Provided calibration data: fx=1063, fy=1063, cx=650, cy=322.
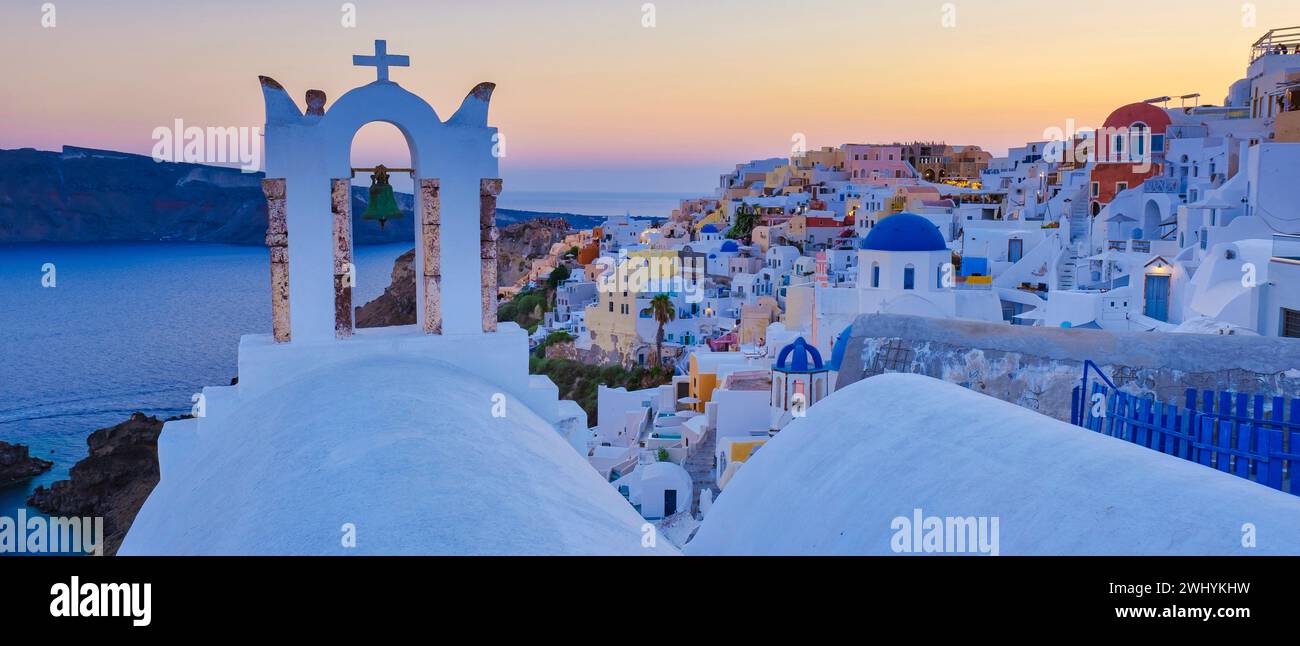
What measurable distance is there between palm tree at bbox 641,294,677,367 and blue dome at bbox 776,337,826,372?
2341 cm

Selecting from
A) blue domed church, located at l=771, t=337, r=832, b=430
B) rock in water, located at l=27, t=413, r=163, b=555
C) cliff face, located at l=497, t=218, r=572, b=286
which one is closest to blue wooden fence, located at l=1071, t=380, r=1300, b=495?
blue domed church, located at l=771, t=337, r=832, b=430

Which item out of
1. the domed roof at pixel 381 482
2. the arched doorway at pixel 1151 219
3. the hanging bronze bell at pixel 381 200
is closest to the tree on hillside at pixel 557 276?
the arched doorway at pixel 1151 219

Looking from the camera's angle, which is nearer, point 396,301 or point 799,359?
point 799,359

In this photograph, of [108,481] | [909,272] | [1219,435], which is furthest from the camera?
[108,481]

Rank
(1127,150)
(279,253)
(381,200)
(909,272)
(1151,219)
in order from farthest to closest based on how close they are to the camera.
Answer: (1127,150) < (1151,219) < (909,272) < (381,200) < (279,253)

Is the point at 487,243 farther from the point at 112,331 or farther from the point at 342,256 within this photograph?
the point at 112,331

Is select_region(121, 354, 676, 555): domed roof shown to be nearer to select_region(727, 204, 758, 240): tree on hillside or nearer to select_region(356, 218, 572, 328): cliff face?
select_region(356, 218, 572, 328): cliff face

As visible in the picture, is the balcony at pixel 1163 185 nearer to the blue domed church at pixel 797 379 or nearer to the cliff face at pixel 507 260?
the blue domed church at pixel 797 379

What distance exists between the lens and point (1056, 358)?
29.9 feet

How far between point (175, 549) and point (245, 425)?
Answer: 1740 millimetres

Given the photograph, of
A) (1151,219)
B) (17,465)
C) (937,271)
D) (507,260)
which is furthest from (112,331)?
(1151,219)

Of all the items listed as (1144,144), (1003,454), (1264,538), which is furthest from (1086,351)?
(1144,144)

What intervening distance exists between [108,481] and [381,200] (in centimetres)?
2496
